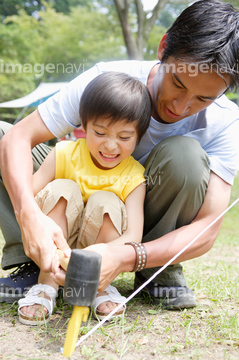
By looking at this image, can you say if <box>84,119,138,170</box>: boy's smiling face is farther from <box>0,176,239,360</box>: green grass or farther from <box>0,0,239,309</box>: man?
<box>0,176,239,360</box>: green grass

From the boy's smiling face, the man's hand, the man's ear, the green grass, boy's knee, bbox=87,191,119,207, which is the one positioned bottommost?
the green grass

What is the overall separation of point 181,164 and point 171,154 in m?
0.07

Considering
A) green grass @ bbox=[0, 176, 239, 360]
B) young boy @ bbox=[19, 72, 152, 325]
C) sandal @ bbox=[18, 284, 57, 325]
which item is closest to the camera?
green grass @ bbox=[0, 176, 239, 360]

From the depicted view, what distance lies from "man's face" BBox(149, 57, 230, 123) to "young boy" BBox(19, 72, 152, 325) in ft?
0.32

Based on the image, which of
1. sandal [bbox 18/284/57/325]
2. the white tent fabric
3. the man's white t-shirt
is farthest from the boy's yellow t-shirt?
the white tent fabric

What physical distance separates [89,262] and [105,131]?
2.32 ft

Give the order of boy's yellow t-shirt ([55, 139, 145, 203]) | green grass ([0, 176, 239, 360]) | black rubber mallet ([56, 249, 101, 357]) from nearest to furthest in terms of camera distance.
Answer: black rubber mallet ([56, 249, 101, 357]) < green grass ([0, 176, 239, 360]) < boy's yellow t-shirt ([55, 139, 145, 203])

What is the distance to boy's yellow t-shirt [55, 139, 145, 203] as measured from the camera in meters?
1.81

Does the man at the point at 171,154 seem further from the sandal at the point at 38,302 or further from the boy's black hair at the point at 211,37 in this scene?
the sandal at the point at 38,302

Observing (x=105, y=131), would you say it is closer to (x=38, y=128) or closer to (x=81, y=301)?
(x=38, y=128)

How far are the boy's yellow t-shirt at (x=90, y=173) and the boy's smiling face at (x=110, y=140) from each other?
6 centimetres

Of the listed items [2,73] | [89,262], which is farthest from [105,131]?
[2,73]

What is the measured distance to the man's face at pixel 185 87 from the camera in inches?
65.3

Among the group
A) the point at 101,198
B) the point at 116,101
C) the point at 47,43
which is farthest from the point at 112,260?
the point at 47,43
